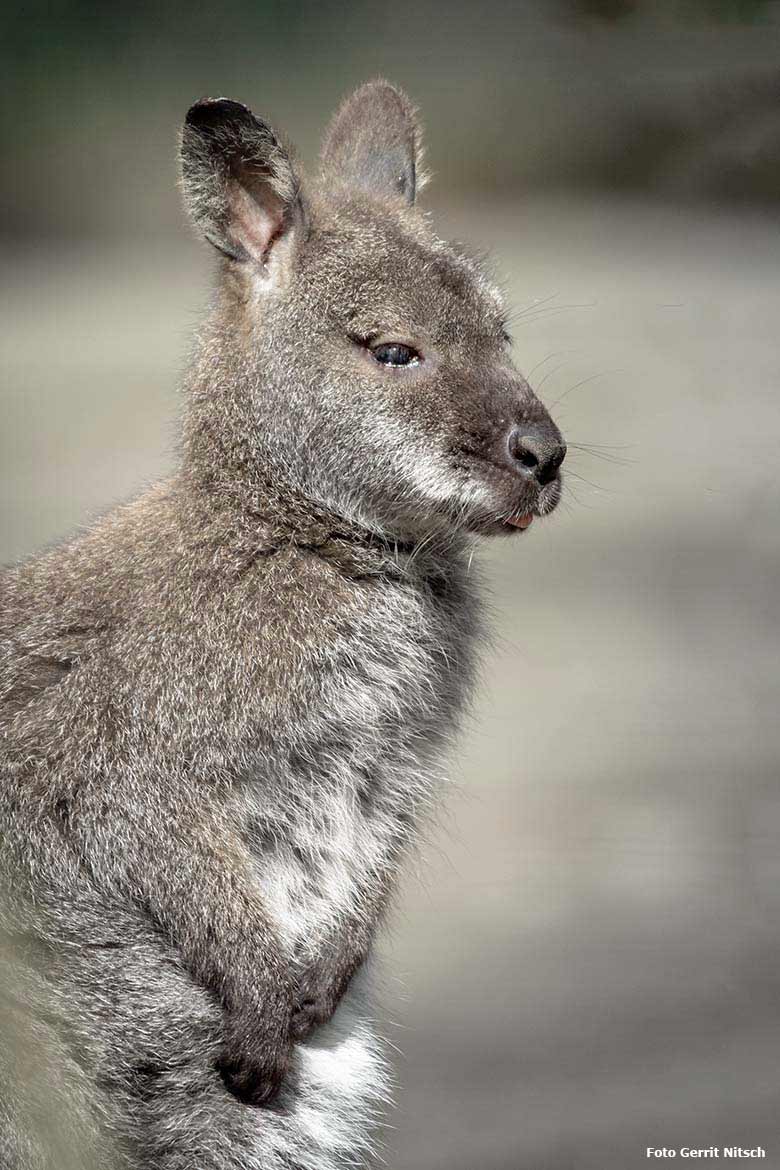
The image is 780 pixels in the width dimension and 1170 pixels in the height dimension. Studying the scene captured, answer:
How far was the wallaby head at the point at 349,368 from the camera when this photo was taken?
11.2 ft

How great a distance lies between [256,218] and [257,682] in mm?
1150

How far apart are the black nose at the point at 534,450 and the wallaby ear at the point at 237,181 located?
78cm

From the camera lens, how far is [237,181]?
3.48m

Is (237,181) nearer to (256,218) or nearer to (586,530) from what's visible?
(256,218)

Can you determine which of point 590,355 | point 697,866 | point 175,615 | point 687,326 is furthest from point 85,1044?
point 687,326

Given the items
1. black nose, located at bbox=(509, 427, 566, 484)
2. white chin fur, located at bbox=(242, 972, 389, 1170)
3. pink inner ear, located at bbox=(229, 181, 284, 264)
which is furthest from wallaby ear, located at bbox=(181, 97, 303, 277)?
white chin fur, located at bbox=(242, 972, 389, 1170)

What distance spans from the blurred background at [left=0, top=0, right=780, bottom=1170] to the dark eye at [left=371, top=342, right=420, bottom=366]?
366 mm

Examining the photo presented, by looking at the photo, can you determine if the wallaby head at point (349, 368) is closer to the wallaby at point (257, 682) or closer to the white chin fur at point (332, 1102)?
the wallaby at point (257, 682)

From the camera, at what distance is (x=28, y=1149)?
295 centimetres

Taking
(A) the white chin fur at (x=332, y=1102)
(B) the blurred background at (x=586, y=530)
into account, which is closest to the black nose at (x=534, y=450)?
(B) the blurred background at (x=586, y=530)

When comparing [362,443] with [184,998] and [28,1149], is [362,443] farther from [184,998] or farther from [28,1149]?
[28,1149]

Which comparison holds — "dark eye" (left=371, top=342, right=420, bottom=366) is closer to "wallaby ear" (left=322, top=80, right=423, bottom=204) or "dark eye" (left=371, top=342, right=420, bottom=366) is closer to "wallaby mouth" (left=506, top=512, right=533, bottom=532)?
"wallaby mouth" (left=506, top=512, right=533, bottom=532)

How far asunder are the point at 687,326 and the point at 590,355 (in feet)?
3.22

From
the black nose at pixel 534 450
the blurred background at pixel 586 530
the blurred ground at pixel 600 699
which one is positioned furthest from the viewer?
the blurred ground at pixel 600 699
